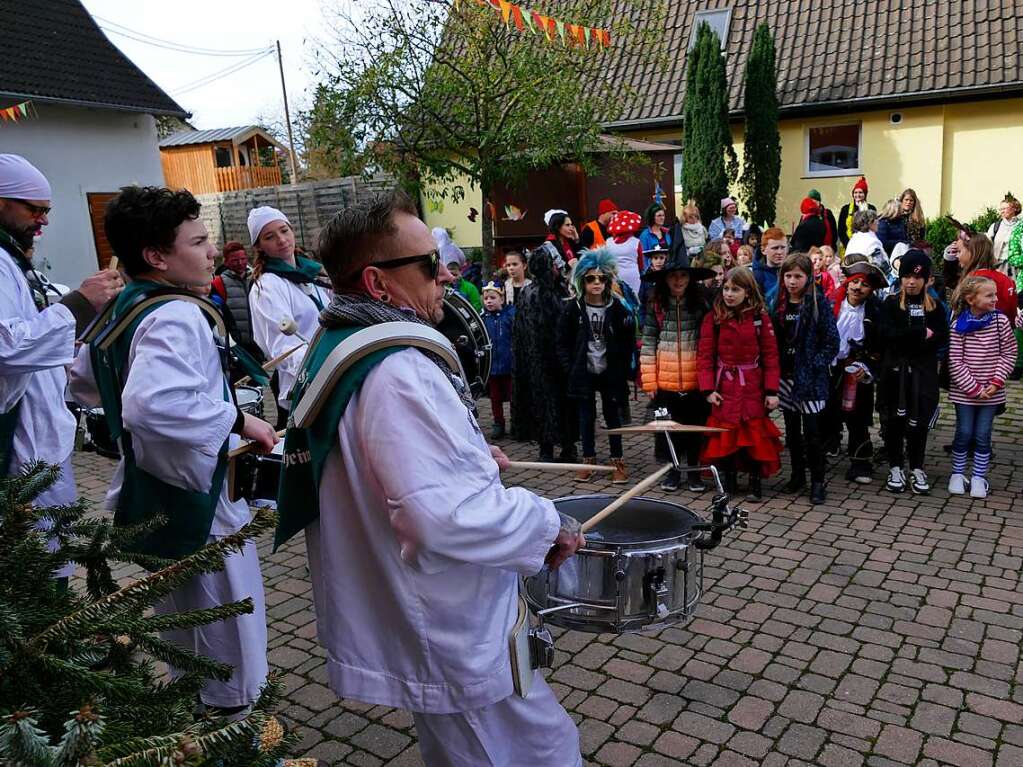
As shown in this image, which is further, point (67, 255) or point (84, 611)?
point (67, 255)

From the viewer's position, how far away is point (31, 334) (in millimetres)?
3219

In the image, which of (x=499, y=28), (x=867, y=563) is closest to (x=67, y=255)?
(x=499, y=28)

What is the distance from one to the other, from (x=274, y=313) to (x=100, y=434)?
134cm

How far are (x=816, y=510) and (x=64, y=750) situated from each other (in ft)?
20.0

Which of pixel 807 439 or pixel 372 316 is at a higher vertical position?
pixel 372 316

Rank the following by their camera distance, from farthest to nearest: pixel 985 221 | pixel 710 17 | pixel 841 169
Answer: pixel 710 17 < pixel 841 169 < pixel 985 221

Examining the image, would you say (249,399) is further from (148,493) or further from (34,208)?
(34,208)

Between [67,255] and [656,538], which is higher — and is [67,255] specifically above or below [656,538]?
above

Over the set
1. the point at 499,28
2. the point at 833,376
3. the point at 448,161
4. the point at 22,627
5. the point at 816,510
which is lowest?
the point at 816,510

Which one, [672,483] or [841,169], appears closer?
[672,483]

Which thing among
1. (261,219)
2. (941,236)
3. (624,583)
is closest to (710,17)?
Result: (941,236)

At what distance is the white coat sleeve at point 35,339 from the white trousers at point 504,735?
2094 millimetres

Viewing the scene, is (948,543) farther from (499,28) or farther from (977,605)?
(499,28)

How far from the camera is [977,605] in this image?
4.63 m
